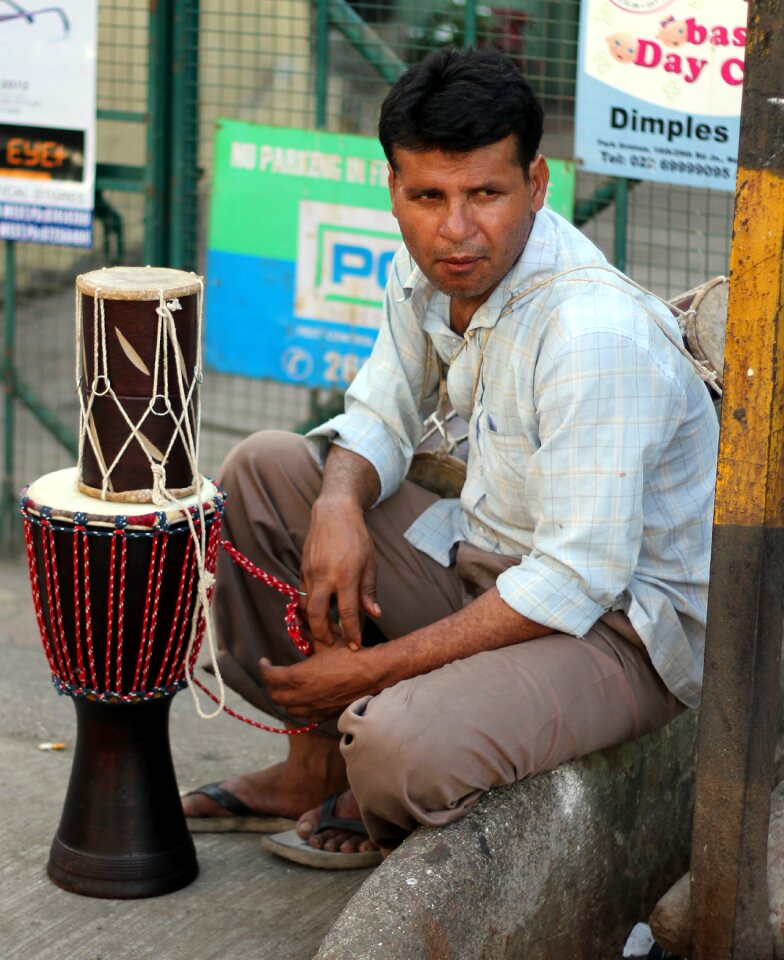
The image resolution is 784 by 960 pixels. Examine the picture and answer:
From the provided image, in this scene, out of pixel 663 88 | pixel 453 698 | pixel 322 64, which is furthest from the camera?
pixel 322 64

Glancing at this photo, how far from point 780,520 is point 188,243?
9.94ft

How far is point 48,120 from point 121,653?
2.46 meters

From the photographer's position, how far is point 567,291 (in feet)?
9.29

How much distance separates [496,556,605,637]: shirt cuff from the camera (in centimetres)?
273

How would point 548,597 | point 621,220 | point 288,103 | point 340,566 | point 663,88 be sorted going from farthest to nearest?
1. point 288,103
2. point 621,220
3. point 663,88
4. point 340,566
5. point 548,597

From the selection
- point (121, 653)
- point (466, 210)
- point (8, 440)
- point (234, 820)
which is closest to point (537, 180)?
point (466, 210)

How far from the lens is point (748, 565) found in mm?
2428

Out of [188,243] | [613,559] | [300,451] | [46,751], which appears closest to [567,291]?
[613,559]

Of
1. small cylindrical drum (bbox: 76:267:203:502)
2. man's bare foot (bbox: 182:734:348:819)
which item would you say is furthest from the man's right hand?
man's bare foot (bbox: 182:734:348:819)

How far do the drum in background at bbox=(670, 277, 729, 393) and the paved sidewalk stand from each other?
1273mm

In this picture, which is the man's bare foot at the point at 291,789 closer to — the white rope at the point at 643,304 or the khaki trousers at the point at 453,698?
the khaki trousers at the point at 453,698

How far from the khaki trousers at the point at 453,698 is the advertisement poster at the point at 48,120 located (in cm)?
194

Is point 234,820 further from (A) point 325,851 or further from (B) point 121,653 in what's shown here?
(B) point 121,653

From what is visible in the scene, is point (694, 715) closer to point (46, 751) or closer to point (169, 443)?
→ point (169, 443)
